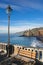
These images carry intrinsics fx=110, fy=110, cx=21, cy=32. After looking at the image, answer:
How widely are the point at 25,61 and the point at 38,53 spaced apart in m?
1.22

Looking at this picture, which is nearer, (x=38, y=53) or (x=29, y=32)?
(x=38, y=53)

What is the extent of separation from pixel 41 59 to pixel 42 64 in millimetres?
395

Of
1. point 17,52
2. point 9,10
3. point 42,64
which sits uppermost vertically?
point 9,10

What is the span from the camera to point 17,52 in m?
9.65

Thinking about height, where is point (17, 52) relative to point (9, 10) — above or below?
below

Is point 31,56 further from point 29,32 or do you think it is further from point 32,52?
point 29,32

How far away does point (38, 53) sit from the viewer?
840 cm

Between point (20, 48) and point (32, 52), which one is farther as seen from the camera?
point (20, 48)

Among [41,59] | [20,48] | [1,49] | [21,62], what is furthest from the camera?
[1,49]

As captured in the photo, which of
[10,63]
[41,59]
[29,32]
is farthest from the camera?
[29,32]

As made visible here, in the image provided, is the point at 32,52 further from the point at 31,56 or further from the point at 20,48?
the point at 20,48

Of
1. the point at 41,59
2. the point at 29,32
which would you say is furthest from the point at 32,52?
the point at 29,32

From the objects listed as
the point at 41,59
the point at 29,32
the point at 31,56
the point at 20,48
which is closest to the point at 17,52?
the point at 20,48

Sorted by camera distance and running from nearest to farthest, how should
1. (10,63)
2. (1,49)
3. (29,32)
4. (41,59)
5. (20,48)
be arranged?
(10,63) → (41,59) → (20,48) → (1,49) → (29,32)
